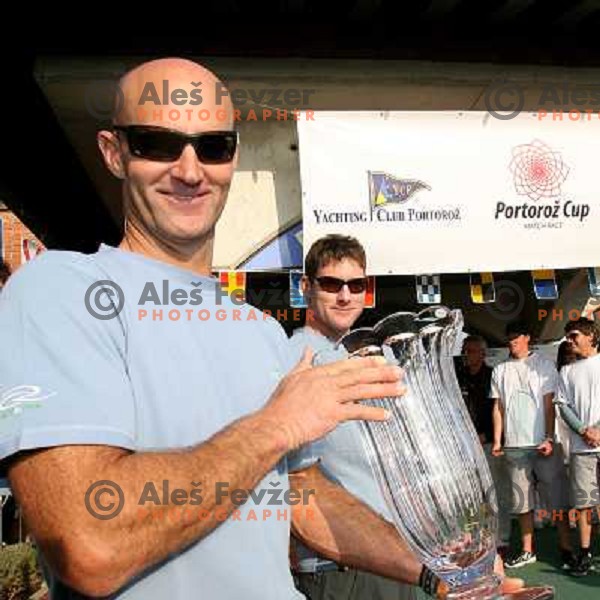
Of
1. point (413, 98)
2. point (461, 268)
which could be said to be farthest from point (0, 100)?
point (461, 268)

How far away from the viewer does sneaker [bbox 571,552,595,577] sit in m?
5.45

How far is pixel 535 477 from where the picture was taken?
6.10 m

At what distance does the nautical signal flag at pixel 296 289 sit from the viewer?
484cm

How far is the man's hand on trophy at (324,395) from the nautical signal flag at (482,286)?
14.2ft

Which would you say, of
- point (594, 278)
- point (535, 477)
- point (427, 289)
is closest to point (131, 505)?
point (427, 289)

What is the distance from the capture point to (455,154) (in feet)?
15.6

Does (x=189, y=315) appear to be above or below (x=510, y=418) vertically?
above

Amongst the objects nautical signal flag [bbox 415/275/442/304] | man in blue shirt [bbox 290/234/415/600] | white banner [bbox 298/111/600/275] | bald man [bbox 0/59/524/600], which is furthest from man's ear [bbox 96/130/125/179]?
nautical signal flag [bbox 415/275/442/304]

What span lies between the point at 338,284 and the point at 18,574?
3.02 meters

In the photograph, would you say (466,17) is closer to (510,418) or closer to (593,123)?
(593,123)

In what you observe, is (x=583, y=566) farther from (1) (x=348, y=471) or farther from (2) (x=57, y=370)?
(2) (x=57, y=370)

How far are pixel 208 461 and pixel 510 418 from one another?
5349mm

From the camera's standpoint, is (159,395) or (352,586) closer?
(159,395)

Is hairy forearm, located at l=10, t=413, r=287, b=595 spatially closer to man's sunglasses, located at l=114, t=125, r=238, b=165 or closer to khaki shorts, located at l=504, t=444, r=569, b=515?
man's sunglasses, located at l=114, t=125, r=238, b=165
